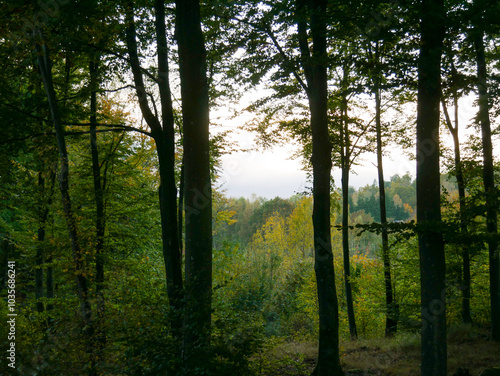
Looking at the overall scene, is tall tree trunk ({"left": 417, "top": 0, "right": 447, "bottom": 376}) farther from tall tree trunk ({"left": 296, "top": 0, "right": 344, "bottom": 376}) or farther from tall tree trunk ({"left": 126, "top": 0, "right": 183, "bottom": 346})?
tall tree trunk ({"left": 126, "top": 0, "right": 183, "bottom": 346})

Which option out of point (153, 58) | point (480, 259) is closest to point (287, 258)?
point (480, 259)

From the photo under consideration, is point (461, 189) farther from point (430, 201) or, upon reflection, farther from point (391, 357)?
point (430, 201)

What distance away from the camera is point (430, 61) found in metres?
4.81

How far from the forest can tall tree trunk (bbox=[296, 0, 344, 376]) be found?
31 millimetres

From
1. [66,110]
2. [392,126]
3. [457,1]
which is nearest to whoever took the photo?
[457,1]

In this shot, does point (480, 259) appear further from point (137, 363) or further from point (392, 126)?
point (137, 363)

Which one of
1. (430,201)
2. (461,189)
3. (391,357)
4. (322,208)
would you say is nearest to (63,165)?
(322,208)

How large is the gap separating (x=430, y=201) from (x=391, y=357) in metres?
5.68

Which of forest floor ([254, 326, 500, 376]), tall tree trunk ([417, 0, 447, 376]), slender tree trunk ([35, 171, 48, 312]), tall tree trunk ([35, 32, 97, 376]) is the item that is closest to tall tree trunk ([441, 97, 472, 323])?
forest floor ([254, 326, 500, 376])

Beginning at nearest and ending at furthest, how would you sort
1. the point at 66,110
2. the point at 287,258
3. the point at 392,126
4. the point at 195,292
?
the point at 195,292
the point at 66,110
the point at 392,126
the point at 287,258

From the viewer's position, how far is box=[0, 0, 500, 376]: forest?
480 cm

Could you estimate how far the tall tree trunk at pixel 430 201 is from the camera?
4.81m

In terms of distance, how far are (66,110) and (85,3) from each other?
342cm

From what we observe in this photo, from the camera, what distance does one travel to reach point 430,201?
5094 mm
